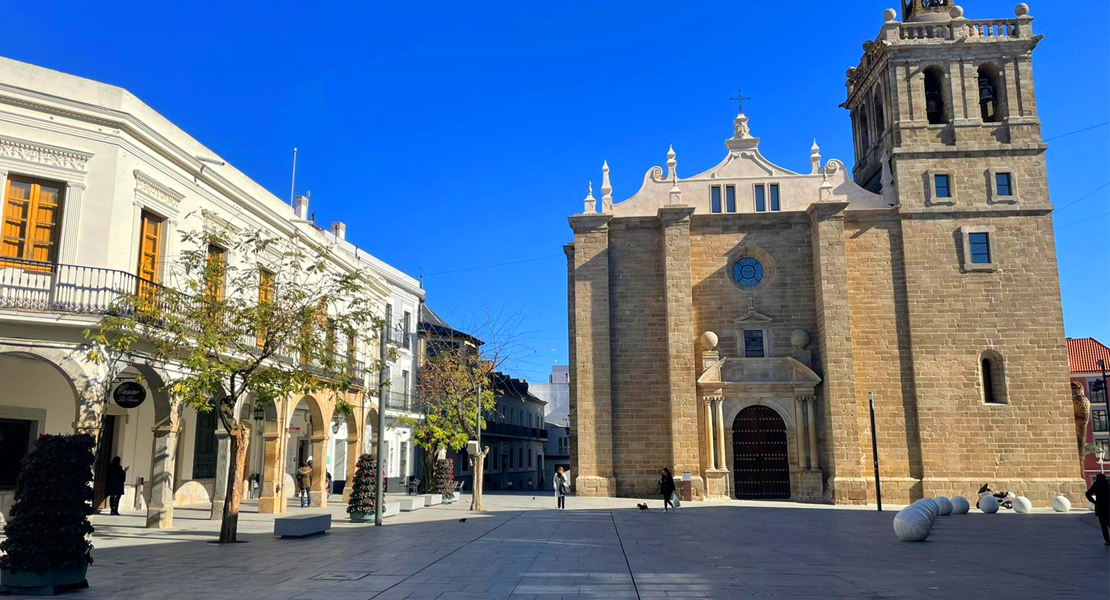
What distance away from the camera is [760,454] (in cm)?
3031

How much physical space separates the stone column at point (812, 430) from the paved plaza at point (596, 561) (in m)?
9.10

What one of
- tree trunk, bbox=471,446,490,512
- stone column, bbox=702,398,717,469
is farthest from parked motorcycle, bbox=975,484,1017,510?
tree trunk, bbox=471,446,490,512

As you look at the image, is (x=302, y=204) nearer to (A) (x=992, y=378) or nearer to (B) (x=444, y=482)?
(B) (x=444, y=482)

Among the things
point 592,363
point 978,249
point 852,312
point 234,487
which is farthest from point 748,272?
point 234,487

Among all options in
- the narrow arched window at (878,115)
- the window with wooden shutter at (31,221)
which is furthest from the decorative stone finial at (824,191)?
the window with wooden shutter at (31,221)

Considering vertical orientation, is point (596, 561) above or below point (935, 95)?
below

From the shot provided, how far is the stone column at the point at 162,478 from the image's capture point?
15648 mm

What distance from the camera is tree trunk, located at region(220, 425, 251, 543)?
1395 cm

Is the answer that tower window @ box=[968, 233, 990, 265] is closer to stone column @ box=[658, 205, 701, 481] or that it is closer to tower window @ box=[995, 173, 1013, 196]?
tower window @ box=[995, 173, 1013, 196]

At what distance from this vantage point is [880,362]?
2980 centimetres

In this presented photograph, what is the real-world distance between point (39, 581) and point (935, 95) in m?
34.5

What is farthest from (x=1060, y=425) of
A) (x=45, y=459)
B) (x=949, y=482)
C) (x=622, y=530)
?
(x=45, y=459)

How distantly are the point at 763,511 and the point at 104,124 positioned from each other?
67.1ft

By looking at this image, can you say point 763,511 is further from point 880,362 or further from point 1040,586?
point 1040,586
